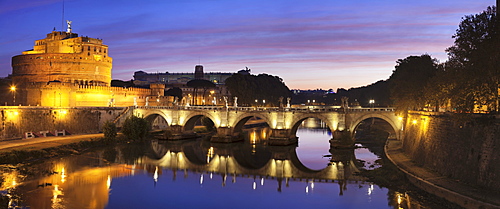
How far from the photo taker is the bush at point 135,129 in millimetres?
49969

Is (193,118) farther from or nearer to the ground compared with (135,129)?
farther from the ground

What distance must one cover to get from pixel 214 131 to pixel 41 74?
32.3 m

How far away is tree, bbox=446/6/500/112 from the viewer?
2344 centimetres

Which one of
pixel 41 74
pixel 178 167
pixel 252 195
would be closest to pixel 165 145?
pixel 178 167

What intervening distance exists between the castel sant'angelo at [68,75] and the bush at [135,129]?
1229cm

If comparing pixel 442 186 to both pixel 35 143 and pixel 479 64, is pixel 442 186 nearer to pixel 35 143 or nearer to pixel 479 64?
pixel 479 64

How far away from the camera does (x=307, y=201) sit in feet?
84.6

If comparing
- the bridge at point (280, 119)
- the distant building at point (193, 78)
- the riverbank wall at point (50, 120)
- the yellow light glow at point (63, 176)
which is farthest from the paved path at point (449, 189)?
the distant building at point (193, 78)

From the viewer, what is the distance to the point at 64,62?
230ft

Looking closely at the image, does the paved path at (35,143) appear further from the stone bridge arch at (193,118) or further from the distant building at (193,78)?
the distant building at (193,78)

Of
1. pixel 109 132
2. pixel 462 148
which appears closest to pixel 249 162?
pixel 109 132

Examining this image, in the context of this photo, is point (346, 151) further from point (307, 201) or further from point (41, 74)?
point (41, 74)

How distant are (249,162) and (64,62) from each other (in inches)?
1818

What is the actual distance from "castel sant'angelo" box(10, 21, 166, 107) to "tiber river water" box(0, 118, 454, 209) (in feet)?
67.7
